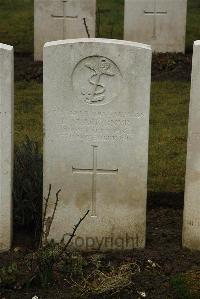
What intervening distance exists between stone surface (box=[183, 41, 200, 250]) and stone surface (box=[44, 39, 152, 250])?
31cm

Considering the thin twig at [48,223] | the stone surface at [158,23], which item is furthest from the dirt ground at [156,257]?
the stone surface at [158,23]

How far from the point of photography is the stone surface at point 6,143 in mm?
5699

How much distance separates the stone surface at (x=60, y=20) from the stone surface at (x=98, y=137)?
6.64m

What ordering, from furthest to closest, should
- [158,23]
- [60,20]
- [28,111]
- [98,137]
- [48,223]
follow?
1. [158,23]
2. [60,20]
3. [28,111]
4. [98,137]
5. [48,223]

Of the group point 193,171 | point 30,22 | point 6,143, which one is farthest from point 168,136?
point 30,22

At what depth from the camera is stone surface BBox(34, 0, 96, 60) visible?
1234 centimetres

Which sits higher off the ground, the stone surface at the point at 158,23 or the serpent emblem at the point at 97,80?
the stone surface at the point at 158,23

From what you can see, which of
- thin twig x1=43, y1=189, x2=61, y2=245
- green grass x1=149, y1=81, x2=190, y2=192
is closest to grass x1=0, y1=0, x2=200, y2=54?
green grass x1=149, y1=81, x2=190, y2=192

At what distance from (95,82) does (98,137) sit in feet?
1.30

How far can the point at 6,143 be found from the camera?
5836mm

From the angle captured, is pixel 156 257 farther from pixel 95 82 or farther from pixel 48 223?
pixel 95 82

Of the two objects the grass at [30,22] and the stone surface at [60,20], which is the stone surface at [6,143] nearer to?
the stone surface at [60,20]

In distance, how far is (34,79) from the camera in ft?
37.9

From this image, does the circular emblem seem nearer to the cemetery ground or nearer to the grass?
the cemetery ground
